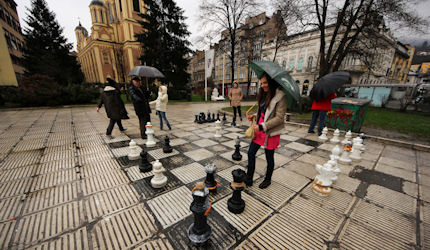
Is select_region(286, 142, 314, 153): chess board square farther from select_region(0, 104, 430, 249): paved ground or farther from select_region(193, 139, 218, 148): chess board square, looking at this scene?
select_region(193, 139, 218, 148): chess board square

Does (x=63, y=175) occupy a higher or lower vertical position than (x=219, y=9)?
lower

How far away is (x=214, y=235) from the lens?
1708mm

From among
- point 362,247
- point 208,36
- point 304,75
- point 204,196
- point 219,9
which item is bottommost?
point 362,247

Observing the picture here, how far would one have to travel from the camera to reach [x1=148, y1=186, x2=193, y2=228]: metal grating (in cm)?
190

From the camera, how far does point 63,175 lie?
282cm

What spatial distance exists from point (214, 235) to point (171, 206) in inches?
28.2

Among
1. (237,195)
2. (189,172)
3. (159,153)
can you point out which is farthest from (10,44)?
(237,195)

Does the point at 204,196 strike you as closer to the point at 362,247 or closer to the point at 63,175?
the point at 362,247

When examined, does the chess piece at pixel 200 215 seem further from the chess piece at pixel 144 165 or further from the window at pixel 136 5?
the window at pixel 136 5

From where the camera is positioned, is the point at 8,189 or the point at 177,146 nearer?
the point at 8,189

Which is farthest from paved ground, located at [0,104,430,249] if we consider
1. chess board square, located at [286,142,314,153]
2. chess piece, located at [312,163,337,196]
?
chess board square, located at [286,142,314,153]

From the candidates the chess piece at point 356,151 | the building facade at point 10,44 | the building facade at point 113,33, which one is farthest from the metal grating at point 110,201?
the building facade at point 113,33

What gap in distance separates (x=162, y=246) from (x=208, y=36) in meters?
18.9

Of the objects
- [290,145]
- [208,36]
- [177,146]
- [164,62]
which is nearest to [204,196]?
[177,146]
